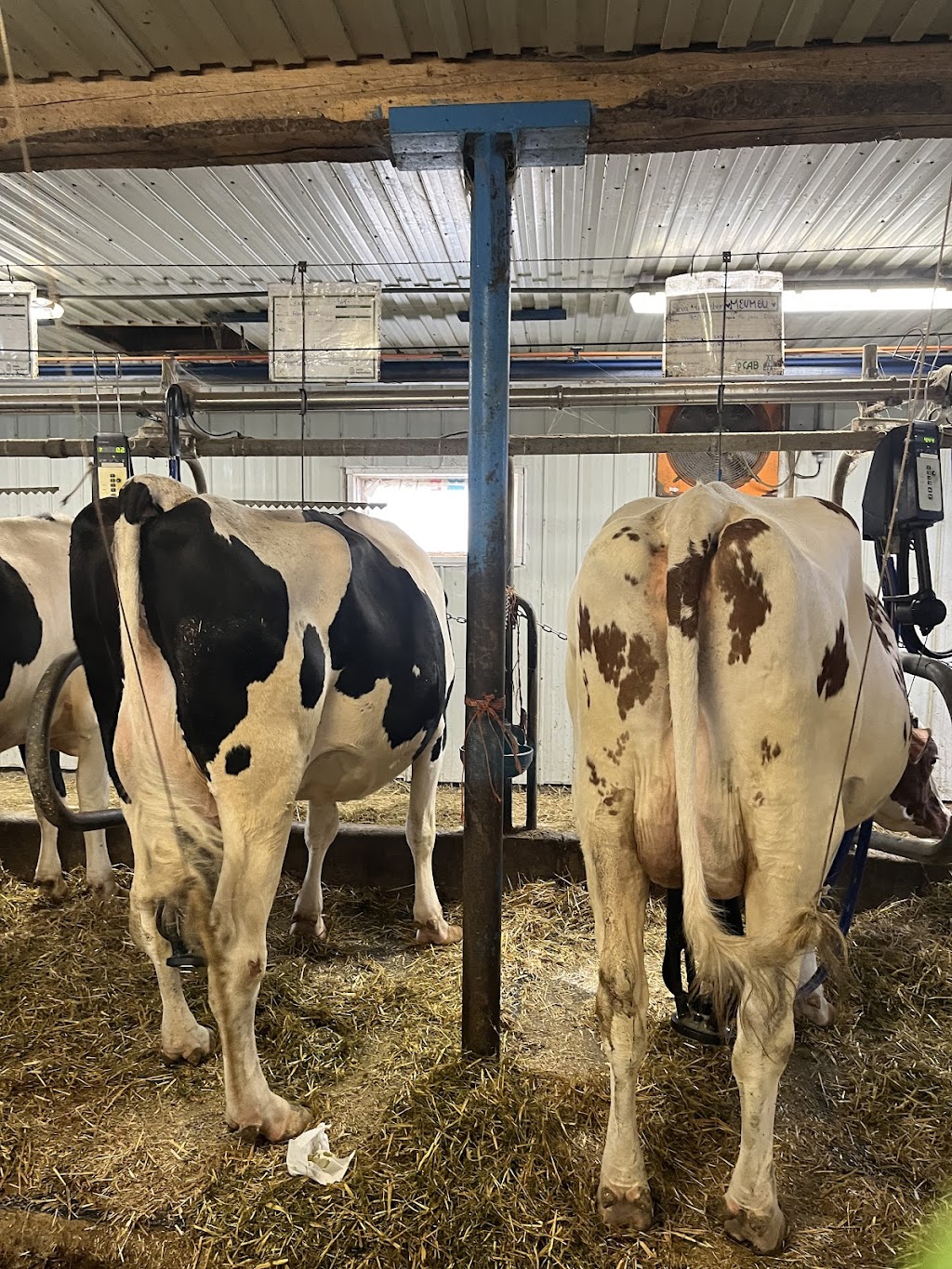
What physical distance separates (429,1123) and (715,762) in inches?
61.2

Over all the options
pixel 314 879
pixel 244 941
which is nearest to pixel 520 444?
pixel 314 879

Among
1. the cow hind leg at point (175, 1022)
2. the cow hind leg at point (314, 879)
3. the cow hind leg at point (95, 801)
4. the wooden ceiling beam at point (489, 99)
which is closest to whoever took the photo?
the wooden ceiling beam at point (489, 99)

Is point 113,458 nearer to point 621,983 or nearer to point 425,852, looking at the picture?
point 425,852

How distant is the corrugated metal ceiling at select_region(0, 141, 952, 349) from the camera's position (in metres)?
4.11

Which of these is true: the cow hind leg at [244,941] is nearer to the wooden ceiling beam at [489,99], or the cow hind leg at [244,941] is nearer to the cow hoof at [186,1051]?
the cow hoof at [186,1051]

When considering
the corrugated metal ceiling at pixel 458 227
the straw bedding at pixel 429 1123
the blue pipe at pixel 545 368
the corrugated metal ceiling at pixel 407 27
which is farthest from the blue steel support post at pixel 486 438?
the blue pipe at pixel 545 368

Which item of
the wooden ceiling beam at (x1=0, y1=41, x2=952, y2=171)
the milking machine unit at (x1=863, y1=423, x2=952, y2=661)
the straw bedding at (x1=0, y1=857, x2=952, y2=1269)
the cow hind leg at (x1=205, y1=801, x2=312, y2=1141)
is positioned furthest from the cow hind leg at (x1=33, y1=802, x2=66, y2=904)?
the milking machine unit at (x1=863, y1=423, x2=952, y2=661)

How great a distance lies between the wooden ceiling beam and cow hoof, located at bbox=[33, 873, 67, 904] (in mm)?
3608

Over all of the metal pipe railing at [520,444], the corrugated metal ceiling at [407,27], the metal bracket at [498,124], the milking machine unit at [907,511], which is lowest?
the milking machine unit at [907,511]

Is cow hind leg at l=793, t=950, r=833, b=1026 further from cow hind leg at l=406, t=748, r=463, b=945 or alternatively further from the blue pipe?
the blue pipe

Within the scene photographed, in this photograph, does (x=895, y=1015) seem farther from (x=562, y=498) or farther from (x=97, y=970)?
(x=562, y=498)

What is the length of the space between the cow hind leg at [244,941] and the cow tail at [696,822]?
1271 mm

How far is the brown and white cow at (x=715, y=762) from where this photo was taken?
6.37 ft

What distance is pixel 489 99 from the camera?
2.69 meters
